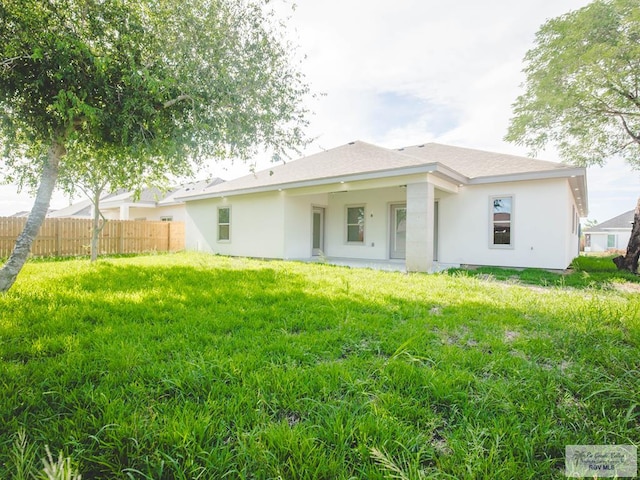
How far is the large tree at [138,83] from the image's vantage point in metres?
4.35

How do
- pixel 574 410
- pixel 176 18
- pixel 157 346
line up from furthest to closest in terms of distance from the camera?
pixel 176 18
pixel 157 346
pixel 574 410

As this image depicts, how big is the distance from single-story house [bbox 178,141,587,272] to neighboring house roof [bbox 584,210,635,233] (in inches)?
1095

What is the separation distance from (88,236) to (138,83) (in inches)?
483

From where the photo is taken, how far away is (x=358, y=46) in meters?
7.47

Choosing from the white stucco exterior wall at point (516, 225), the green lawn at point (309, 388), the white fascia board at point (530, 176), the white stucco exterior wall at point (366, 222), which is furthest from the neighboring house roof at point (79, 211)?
the white fascia board at point (530, 176)

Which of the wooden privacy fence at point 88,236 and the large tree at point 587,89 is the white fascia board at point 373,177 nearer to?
the large tree at point 587,89

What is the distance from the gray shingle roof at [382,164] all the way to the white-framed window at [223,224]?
36.3 inches

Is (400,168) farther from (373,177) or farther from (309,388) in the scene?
(309,388)

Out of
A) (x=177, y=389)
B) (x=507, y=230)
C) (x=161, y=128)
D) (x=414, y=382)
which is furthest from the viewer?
(x=507, y=230)

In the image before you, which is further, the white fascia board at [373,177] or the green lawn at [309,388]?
the white fascia board at [373,177]

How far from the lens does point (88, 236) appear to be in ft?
45.8

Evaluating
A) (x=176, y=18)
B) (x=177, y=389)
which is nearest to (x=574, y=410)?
(x=177, y=389)

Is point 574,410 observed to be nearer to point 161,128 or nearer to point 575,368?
point 575,368

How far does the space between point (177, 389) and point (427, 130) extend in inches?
571
